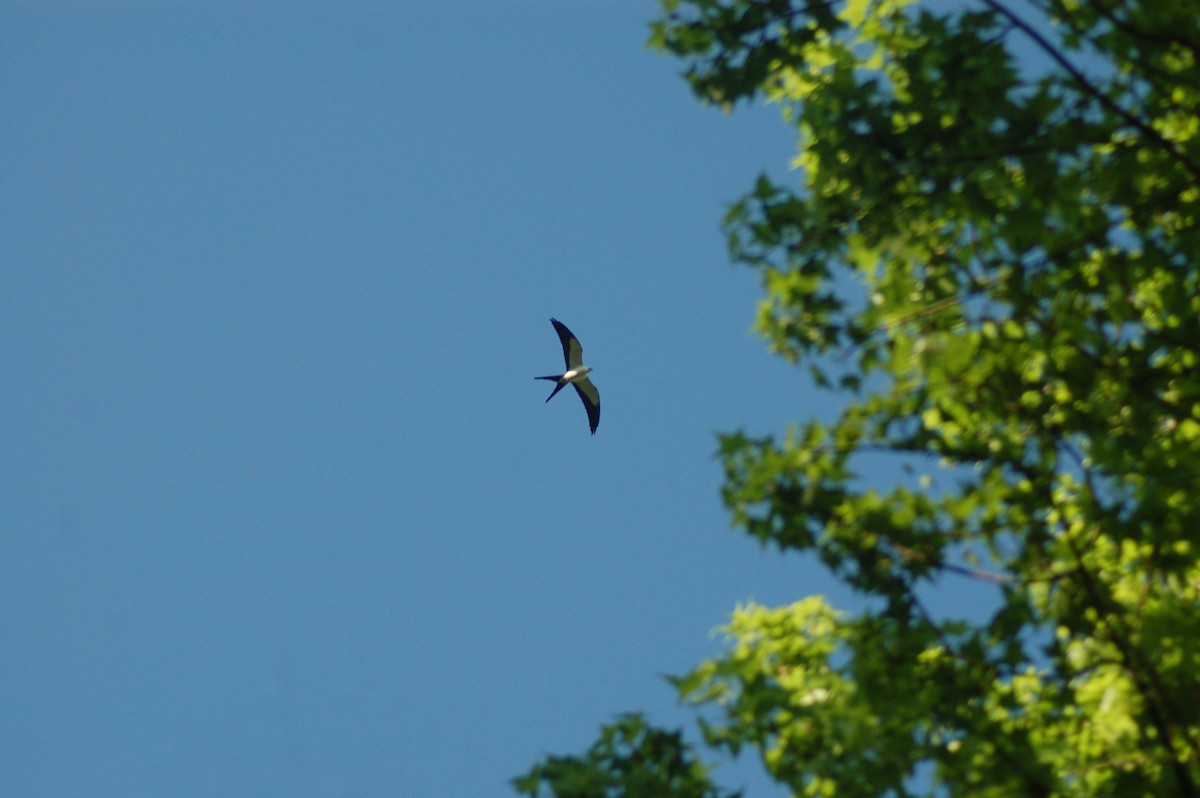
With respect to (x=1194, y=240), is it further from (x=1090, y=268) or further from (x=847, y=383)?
(x=847, y=383)

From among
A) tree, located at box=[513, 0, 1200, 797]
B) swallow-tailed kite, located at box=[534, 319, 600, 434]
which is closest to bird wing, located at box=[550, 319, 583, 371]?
swallow-tailed kite, located at box=[534, 319, 600, 434]

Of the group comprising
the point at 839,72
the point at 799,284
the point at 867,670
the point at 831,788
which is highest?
the point at 839,72

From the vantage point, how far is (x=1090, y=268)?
8164 mm

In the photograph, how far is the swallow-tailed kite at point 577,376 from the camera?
20.4 m

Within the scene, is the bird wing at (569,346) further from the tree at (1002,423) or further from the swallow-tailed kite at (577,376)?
the tree at (1002,423)

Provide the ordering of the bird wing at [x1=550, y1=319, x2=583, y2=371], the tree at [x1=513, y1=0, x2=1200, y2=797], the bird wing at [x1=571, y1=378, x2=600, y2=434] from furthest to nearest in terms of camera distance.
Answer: the bird wing at [x1=571, y1=378, x2=600, y2=434], the bird wing at [x1=550, y1=319, x2=583, y2=371], the tree at [x1=513, y1=0, x2=1200, y2=797]

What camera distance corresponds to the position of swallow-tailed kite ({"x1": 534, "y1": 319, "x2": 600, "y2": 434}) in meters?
20.4

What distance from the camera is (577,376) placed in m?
20.8

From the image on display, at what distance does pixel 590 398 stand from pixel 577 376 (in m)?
0.81

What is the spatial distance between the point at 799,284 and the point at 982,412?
60.8 inches

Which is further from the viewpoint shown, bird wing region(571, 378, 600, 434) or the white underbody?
bird wing region(571, 378, 600, 434)

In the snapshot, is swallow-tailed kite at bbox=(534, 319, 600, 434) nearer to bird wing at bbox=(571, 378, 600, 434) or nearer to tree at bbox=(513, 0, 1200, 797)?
bird wing at bbox=(571, 378, 600, 434)

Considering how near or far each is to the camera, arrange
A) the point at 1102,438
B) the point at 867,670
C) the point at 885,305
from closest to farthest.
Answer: the point at 1102,438 → the point at 867,670 → the point at 885,305

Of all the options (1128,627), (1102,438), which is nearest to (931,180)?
(1102,438)
